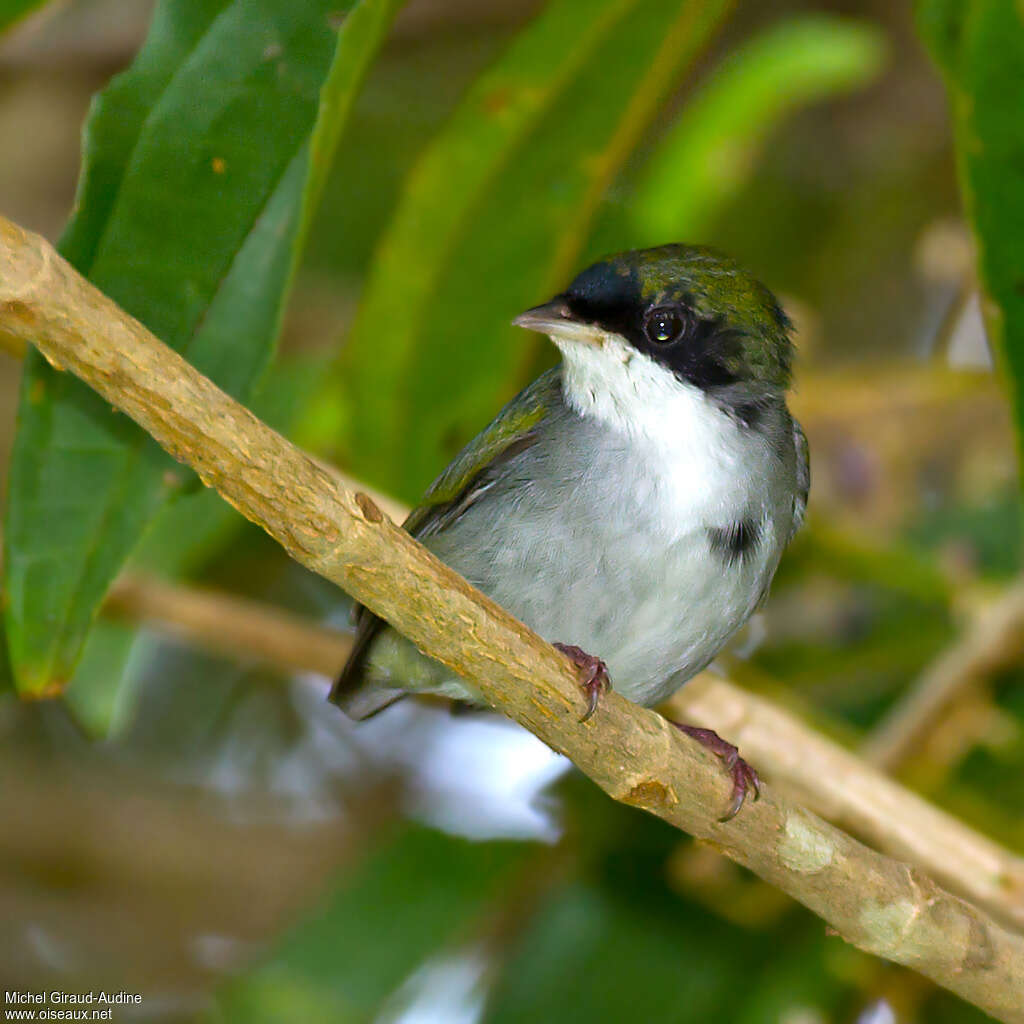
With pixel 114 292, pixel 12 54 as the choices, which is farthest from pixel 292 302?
pixel 114 292

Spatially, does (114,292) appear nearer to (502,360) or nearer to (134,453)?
(134,453)

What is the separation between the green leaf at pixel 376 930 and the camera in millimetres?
4559

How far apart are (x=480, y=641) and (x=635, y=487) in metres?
0.92

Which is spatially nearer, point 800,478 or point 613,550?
point 613,550

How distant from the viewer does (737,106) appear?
5.79m

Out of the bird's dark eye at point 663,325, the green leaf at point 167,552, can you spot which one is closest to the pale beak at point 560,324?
the bird's dark eye at point 663,325

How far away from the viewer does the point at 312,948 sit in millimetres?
4680

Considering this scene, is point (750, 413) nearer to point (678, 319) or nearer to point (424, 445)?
point (678, 319)

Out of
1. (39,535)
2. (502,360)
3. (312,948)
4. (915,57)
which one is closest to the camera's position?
(39,535)

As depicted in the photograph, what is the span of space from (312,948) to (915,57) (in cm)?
498

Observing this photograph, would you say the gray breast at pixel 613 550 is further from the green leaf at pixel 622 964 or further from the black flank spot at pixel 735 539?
the green leaf at pixel 622 964

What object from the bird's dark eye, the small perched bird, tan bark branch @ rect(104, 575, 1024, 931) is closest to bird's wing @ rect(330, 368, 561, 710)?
the small perched bird

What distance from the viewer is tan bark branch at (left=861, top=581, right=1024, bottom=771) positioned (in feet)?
14.2

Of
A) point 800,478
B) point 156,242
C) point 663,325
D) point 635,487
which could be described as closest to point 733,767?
point 635,487
